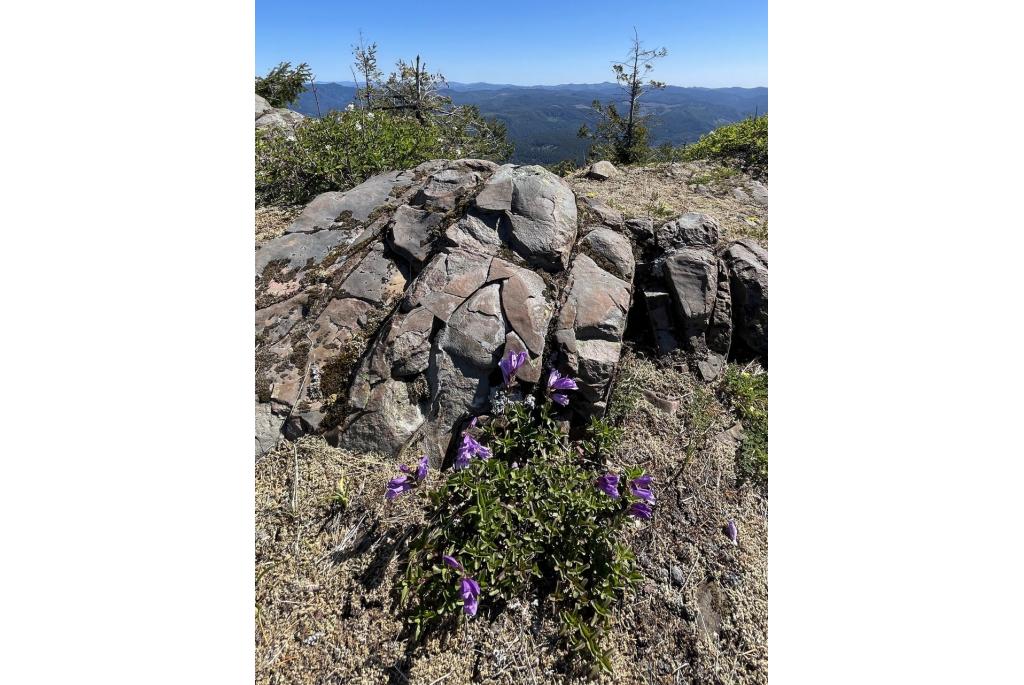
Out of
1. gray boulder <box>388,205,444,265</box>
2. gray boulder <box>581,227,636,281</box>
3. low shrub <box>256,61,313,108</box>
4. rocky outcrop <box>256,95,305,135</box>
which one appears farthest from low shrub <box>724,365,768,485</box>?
low shrub <box>256,61,313,108</box>

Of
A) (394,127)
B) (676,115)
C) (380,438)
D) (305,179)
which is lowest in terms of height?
(380,438)

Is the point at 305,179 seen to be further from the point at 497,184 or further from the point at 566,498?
the point at 566,498

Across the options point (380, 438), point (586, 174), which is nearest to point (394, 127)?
point (586, 174)

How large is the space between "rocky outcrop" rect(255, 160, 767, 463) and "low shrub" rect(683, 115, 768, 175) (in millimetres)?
4820

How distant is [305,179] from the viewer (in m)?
6.77

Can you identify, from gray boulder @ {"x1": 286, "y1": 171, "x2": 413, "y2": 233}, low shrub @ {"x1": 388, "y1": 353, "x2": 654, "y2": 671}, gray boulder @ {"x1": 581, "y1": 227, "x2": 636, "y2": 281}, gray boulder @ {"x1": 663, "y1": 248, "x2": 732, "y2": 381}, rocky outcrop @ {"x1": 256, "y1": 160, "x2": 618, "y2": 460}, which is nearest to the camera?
low shrub @ {"x1": 388, "y1": 353, "x2": 654, "y2": 671}

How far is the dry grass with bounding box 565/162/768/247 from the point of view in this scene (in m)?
6.16

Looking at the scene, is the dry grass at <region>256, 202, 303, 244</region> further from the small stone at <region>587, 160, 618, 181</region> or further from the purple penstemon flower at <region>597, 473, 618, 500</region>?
the small stone at <region>587, 160, 618, 181</region>

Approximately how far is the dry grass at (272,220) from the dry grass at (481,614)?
9.84ft

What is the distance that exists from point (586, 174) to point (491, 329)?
6069mm

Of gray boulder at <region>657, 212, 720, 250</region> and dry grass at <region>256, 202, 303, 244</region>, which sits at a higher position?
dry grass at <region>256, 202, 303, 244</region>

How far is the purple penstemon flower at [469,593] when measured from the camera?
2.87 metres

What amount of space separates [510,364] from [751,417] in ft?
8.67

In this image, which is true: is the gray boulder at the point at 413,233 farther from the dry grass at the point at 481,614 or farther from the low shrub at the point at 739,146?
the low shrub at the point at 739,146
